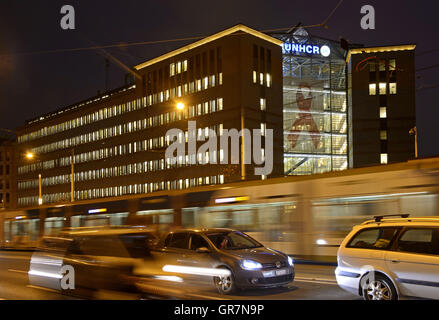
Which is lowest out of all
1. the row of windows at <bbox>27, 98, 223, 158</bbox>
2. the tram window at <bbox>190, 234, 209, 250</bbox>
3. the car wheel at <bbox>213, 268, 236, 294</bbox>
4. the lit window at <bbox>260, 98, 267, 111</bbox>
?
the car wheel at <bbox>213, 268, 236, 294</bbox>

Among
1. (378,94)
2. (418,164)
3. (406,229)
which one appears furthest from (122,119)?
(406,229)

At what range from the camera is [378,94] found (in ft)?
271

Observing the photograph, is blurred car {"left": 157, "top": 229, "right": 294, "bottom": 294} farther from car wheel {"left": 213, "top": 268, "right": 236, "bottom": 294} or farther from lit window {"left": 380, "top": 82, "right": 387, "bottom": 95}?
lit window {"left": 380, "top": 82, "right": 387, "bottom": 95}

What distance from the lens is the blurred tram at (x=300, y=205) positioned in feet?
51.2

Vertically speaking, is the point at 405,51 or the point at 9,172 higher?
the point at 405,51

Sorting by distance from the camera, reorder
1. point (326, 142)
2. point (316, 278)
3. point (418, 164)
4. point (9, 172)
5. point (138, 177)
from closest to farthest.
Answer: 1. point (316, 278)
2. point (418, 164)
3. point (138, 177)
4. point (326, 142)
5. point (9, 172)

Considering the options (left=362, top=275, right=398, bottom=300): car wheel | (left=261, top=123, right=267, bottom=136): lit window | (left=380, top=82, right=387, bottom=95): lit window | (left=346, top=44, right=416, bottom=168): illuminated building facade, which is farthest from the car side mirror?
(left=380, top=82, right=387, bottom=95): lit window

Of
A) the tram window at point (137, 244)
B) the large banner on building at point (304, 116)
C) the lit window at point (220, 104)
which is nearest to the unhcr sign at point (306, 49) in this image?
the large banner on building at point (304, 116)

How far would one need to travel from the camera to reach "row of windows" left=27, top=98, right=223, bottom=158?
A: 68188mm

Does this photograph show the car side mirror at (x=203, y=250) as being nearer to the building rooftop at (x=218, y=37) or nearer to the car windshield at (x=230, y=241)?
the car windshield at (x=230, y=241)

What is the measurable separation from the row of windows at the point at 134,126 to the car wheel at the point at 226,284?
54.8 metres

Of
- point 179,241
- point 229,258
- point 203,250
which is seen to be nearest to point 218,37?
point 179,241
